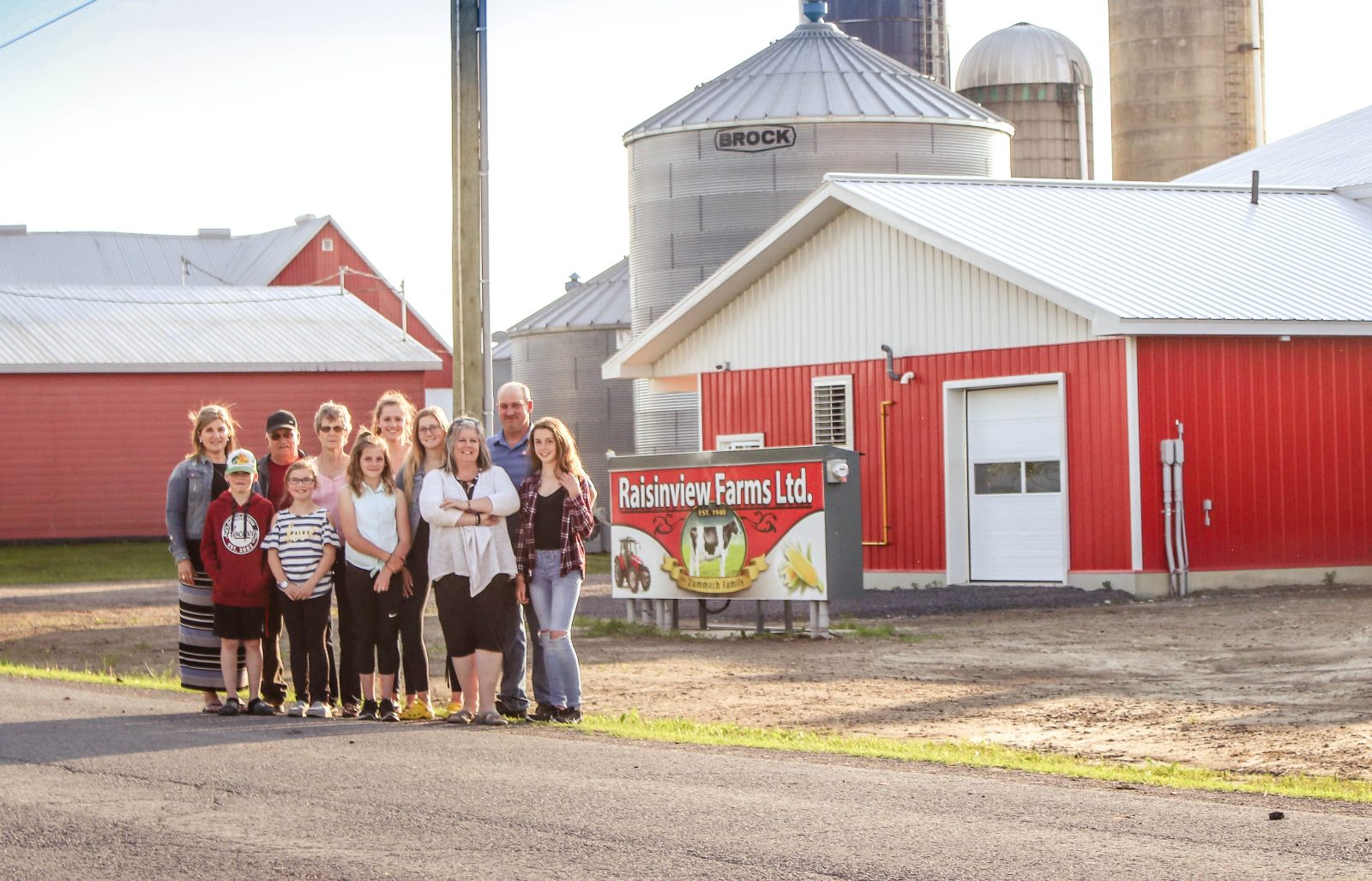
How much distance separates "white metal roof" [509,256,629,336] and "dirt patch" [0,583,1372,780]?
16024mm

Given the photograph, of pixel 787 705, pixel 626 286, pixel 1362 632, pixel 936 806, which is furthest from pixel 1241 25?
pixel 936 806

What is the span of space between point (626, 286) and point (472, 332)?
20.9m

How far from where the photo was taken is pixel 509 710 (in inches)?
439

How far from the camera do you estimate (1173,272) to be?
21953 mm

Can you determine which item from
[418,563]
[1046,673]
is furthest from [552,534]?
[1046,673]

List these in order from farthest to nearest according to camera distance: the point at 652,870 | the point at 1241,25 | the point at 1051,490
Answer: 1. the point at 1241,25
2. the point at 1051,490
3. the point at 652,870

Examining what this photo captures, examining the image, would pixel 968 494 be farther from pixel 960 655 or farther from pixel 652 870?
pixel 652 870

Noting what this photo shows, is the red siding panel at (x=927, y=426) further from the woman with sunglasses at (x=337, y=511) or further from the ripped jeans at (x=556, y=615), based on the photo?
the woman with sunglasses at (x=337, y=511)

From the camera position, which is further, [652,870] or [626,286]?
[626,286]

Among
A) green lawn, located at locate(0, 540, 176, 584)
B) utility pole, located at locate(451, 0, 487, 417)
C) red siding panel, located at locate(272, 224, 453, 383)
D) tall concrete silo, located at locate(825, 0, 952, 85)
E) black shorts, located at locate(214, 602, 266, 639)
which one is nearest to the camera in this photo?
black shorts, located at locate(214, 602, 266, 639)

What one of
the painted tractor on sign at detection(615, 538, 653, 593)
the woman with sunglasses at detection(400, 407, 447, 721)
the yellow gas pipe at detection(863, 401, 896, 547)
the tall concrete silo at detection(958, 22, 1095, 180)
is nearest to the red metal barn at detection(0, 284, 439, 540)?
the tall concrete silo at detection(958, 22, 1095, 180)

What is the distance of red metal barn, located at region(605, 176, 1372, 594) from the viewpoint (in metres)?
20.2

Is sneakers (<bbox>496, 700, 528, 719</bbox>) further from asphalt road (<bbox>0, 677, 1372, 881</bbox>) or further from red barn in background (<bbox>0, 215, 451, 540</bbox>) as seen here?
red barn in background (<bbox>0, 215, 451, 540</bbox>)

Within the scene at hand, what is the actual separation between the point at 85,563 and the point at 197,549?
72.1ft
